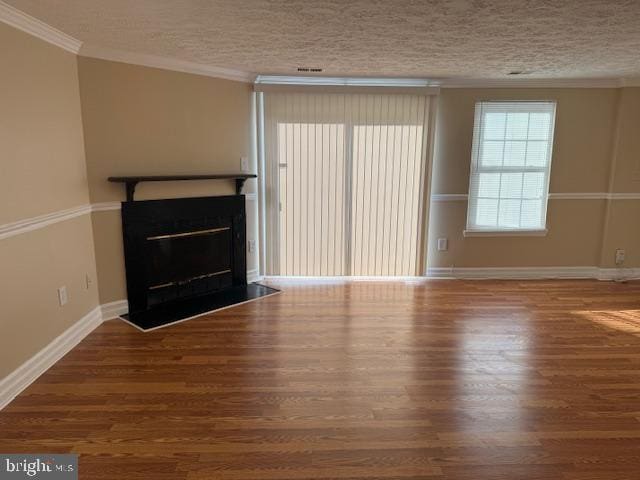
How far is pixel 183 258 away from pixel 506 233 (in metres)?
3.51

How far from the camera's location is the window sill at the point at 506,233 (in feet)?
16.1

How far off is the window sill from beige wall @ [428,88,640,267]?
0.16ft

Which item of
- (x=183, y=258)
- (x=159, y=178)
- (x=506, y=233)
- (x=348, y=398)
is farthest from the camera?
(x=506, y=233)

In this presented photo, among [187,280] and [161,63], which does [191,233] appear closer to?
[187,280]

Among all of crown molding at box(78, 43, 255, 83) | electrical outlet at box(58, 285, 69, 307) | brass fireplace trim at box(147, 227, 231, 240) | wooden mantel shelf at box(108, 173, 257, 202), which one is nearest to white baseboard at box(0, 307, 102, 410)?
electrical outlet at box(58, 285, 69, 307)

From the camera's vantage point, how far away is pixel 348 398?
99.2 inches

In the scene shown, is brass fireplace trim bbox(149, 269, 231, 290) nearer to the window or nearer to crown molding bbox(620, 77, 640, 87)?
the window

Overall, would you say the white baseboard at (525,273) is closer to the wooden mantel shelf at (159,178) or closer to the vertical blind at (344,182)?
the vertical blind at (344,182)

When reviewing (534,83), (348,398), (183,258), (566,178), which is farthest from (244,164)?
(566,178)

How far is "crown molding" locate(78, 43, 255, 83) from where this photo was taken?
325 centimetres

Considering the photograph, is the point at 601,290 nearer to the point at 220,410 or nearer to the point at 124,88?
the point at 220,410

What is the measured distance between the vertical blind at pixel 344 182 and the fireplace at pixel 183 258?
48 cm

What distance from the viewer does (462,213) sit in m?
4.87

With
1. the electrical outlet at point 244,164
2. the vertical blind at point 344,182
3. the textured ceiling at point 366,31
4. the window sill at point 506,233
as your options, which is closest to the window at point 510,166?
the window sill at point 506,233
